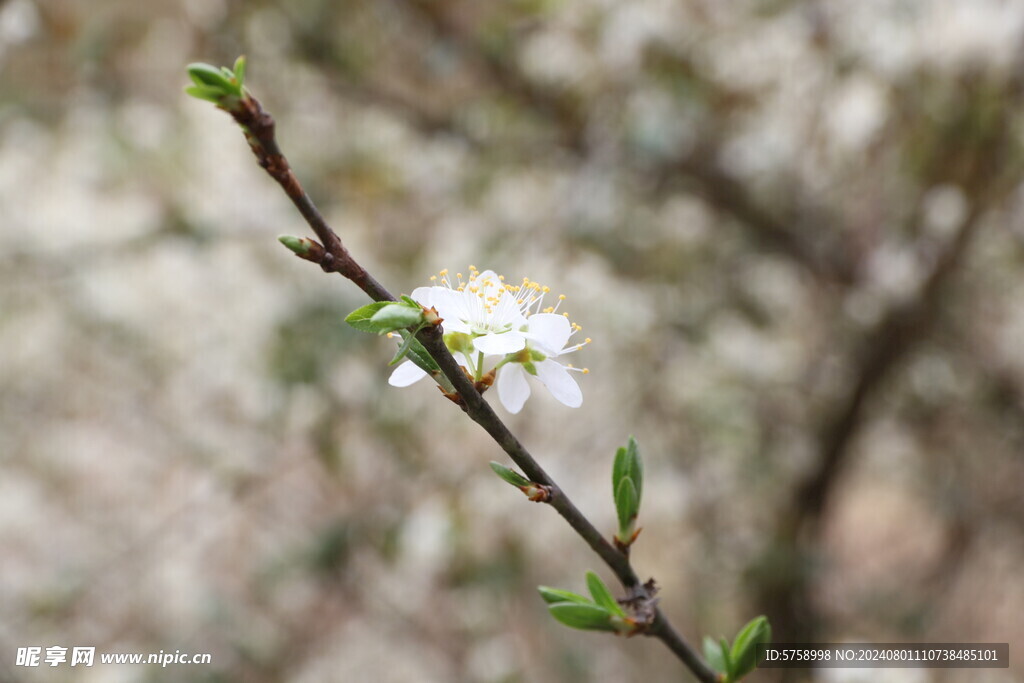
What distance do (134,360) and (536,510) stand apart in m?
1.35

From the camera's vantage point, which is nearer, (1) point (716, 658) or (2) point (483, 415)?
(2) point (483, 415)

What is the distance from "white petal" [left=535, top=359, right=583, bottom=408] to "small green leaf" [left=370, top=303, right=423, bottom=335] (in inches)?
5.6

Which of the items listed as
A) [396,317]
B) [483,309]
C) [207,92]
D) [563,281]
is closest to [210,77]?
[207,92]

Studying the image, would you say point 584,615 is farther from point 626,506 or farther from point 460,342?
point 460,342

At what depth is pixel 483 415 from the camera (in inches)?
15.2

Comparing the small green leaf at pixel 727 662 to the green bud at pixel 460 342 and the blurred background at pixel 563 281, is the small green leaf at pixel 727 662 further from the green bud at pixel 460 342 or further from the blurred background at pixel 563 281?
the blurred background at pixel 563 281

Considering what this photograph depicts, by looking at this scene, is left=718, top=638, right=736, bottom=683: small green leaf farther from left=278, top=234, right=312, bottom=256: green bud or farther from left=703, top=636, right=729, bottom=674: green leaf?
left=278, top=234, right=312, bottom=256: green bud

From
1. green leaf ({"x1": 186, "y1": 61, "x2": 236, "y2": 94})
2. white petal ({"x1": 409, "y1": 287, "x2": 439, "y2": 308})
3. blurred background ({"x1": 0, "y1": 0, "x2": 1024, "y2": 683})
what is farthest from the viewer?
blurred background ({"x1": 0, "y1": 0, "x2": 1024, "y2": 683})

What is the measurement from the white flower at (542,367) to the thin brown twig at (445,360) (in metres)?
0.07

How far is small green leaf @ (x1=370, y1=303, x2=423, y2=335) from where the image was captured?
1.15ft

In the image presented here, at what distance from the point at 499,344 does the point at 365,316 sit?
0.10 meters

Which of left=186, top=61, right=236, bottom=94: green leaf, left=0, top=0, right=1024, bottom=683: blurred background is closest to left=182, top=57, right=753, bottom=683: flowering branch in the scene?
left=186, top=61, right=236, bottom=94: green leaf

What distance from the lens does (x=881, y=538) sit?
2463 mm

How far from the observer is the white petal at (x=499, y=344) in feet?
1.48
